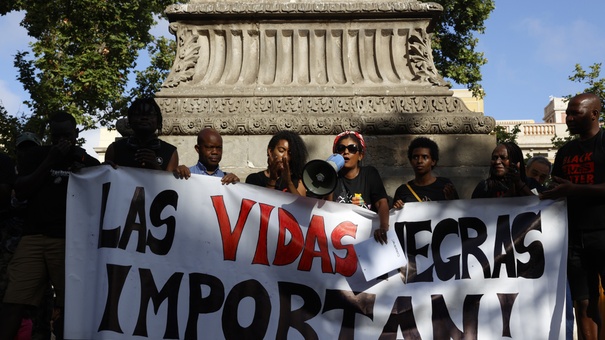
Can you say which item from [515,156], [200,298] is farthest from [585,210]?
[200,298]

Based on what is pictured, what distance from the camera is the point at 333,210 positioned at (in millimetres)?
5680

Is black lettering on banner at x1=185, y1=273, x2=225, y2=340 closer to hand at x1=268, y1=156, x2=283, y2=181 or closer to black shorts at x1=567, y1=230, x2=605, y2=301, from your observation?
→ hand at x1=268, y1=156, x2=283, y2=181

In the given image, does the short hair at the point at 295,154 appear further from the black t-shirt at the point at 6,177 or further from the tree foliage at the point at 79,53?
the tree foliage at the point at 79,53

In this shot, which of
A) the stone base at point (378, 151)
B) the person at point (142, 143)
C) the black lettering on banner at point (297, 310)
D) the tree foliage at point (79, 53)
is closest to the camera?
the black lettering on banner at point (297, 310)

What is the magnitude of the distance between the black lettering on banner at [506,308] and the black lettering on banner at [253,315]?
1.66 meters

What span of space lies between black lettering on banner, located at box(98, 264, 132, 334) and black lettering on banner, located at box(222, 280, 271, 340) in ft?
2.38

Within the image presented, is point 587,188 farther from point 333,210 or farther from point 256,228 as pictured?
point 256,228

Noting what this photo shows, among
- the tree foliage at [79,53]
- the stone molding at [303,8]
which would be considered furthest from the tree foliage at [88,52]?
the stone molding at [303,8]

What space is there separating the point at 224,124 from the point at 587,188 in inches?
148

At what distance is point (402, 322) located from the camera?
540 cm

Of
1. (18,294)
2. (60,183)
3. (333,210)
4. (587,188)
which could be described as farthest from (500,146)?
(18,294)

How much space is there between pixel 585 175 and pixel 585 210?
0.25 m

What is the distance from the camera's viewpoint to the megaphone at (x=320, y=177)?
18.1 feet

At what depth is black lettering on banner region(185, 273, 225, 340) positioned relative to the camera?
17.2 feet
